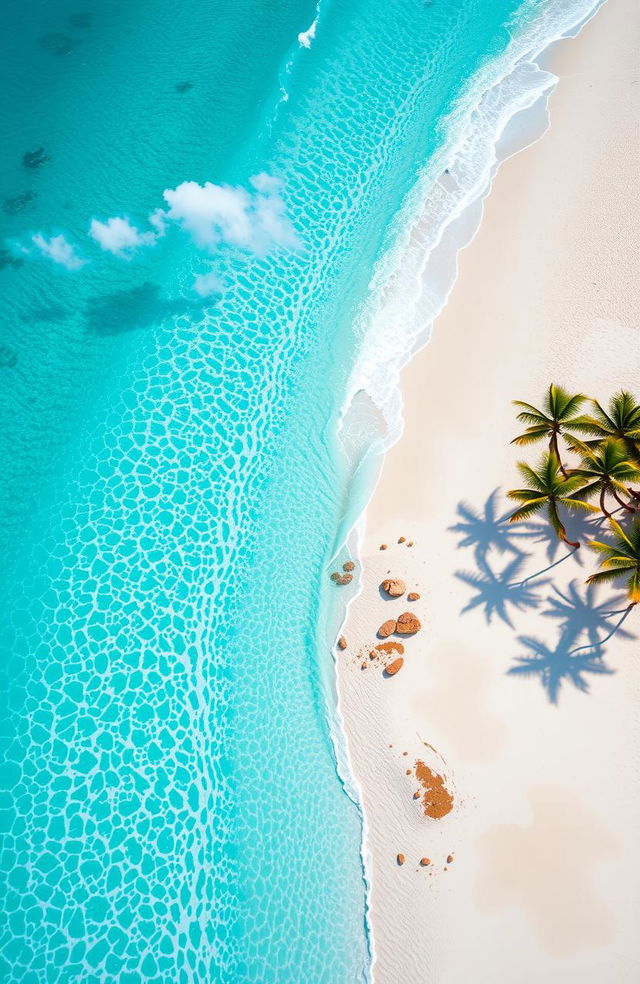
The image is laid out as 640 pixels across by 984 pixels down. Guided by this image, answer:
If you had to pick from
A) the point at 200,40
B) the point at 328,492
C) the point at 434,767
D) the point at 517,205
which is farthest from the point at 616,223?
the point at 200,40

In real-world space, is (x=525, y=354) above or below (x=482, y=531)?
above

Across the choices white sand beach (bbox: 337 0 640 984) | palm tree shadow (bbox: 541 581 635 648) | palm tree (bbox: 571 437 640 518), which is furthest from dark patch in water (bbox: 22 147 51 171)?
palm tree shadow (bbox: 541 581 635 648)

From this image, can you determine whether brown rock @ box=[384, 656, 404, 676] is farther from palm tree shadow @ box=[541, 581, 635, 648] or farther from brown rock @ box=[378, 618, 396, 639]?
palm tree shadow @ box=[541, 581, 635, 648]

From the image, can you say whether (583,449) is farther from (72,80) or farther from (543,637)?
(72,80)

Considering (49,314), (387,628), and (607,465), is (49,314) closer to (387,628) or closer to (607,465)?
(387,628)

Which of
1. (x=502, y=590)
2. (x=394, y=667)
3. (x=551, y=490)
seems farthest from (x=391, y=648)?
(x=551, y=490)

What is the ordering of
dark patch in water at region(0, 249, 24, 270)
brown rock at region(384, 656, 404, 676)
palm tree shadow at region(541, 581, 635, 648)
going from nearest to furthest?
palm tree shadow at region(541, 581, 635, 648) → brown rock at region(384, 656, 404, 676) → dark patch in water at region(0, 249, 24, 270)

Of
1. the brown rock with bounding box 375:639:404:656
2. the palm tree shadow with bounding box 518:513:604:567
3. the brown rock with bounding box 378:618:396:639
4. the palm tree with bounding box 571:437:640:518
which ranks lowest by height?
the brown rock with bounding box 375:639:404:656

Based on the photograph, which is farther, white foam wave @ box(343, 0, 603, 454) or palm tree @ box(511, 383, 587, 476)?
white foam wave @ box(343, 0, 603, 454)
